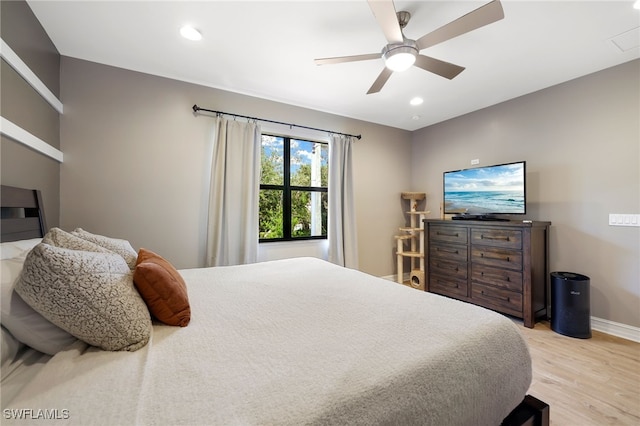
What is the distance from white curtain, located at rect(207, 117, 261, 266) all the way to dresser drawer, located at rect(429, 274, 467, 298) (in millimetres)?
2431

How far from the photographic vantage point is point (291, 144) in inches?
137

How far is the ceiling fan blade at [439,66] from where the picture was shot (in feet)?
6.14

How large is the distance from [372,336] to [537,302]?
2800 millimetres

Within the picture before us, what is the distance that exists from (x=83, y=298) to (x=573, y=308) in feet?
11.7

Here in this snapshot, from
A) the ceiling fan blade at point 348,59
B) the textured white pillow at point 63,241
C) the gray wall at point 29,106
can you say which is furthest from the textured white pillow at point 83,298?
the ceiling fan blade at point 348,59

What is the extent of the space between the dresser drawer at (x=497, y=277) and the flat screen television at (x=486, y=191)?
0.65 metres

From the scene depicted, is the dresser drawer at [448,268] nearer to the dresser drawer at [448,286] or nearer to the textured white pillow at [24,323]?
the dresser drawer at [448,286]

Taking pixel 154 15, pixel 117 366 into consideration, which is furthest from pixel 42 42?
pixel 117 366

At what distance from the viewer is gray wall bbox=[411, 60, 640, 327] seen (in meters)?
2.40

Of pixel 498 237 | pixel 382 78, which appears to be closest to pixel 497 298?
pixel 498 237

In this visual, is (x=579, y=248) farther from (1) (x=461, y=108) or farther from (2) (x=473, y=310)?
(2) (x=473, y=310)

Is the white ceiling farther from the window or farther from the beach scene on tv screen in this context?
the beach scene on tv screen

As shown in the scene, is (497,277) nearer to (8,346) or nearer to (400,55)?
A: (400,55)

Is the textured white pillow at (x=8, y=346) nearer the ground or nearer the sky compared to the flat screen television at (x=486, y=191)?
nearer the ground
